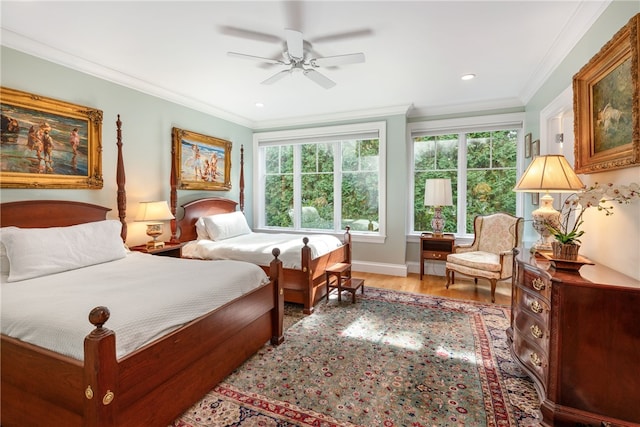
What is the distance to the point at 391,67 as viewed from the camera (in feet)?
10.4

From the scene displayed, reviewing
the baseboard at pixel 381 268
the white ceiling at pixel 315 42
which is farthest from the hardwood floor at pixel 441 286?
the white ceiling at pixel 315 42

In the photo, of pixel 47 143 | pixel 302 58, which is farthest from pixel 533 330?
pixel 47 143

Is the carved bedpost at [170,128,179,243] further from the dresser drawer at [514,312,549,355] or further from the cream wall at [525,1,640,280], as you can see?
the cream wall at [525,1,640,280]

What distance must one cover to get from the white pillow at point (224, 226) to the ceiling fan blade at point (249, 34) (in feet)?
7.81

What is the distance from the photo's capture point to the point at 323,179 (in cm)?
530

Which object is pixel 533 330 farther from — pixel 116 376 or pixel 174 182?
pixel 174 182

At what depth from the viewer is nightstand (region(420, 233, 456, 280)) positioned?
4262 millimetres

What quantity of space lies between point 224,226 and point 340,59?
105 inches

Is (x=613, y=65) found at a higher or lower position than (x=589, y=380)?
higher

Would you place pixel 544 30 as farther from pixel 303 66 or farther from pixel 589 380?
pixel 589 380

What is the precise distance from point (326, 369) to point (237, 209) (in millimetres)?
3521

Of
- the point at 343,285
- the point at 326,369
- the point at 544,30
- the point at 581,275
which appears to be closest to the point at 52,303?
the point at 326,369

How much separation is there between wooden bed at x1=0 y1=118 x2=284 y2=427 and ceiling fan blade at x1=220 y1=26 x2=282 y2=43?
2.16 meters

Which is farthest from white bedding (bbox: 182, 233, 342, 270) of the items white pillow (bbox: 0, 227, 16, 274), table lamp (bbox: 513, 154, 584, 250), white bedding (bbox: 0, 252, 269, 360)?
table lamp (bbox: 513, 154, 584, 250)
